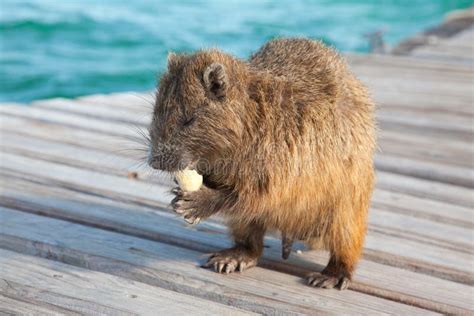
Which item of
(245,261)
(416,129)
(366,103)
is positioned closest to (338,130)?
(366,103)

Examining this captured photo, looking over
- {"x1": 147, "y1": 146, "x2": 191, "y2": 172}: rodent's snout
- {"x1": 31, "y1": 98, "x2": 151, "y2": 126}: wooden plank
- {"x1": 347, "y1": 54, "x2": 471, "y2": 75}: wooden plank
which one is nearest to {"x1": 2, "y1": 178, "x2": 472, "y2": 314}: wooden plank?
{"x1": 147, "y1": 146, "x2": 191, "y2": 172}: rodent's snout

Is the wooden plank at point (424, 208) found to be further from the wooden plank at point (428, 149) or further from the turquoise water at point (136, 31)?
the turquoise water at point (136, 31)

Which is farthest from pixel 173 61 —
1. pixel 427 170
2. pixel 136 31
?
pixel 136 31

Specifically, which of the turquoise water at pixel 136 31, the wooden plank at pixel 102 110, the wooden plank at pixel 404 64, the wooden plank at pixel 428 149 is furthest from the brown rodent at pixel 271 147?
the turquoise water at pixel 136 31

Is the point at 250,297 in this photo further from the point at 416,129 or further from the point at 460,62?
the point at 460,62

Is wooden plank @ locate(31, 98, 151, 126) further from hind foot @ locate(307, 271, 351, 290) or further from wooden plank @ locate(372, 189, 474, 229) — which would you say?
hind foot @ locate(307, 271, 351, 290)
